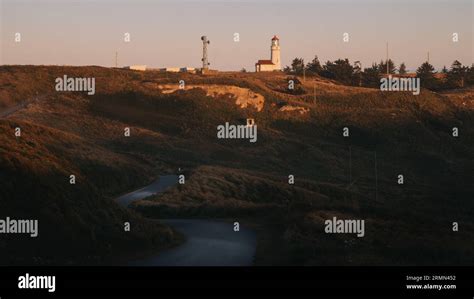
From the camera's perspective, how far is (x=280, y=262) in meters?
26.5

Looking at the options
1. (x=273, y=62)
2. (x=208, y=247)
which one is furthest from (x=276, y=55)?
(x=208, y=247)

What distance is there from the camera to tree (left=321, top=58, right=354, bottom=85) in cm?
12150

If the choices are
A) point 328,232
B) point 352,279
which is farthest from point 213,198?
point 352,279

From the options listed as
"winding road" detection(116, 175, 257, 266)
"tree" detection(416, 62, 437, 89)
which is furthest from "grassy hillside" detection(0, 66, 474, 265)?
"tree" detection(416, 62, 437, 89)

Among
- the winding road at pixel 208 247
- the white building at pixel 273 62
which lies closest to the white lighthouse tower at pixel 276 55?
the white building at pixel 273 62

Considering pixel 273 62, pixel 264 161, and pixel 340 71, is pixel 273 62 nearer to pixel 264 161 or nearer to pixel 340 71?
pixel 340 71

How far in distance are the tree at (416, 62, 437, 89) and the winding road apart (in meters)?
93.2

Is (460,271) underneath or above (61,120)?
underneath

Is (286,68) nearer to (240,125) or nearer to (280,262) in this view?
(240,125)

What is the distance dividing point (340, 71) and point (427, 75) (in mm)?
15654

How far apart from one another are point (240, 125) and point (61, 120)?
20.4m

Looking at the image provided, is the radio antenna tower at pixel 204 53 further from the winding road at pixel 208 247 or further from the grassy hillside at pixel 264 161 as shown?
the winding road at pixel 208 247

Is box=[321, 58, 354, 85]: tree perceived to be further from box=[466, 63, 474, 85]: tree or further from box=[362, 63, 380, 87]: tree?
box=[466, 63, 474, 85]: tree

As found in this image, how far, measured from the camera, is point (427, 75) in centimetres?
12412
